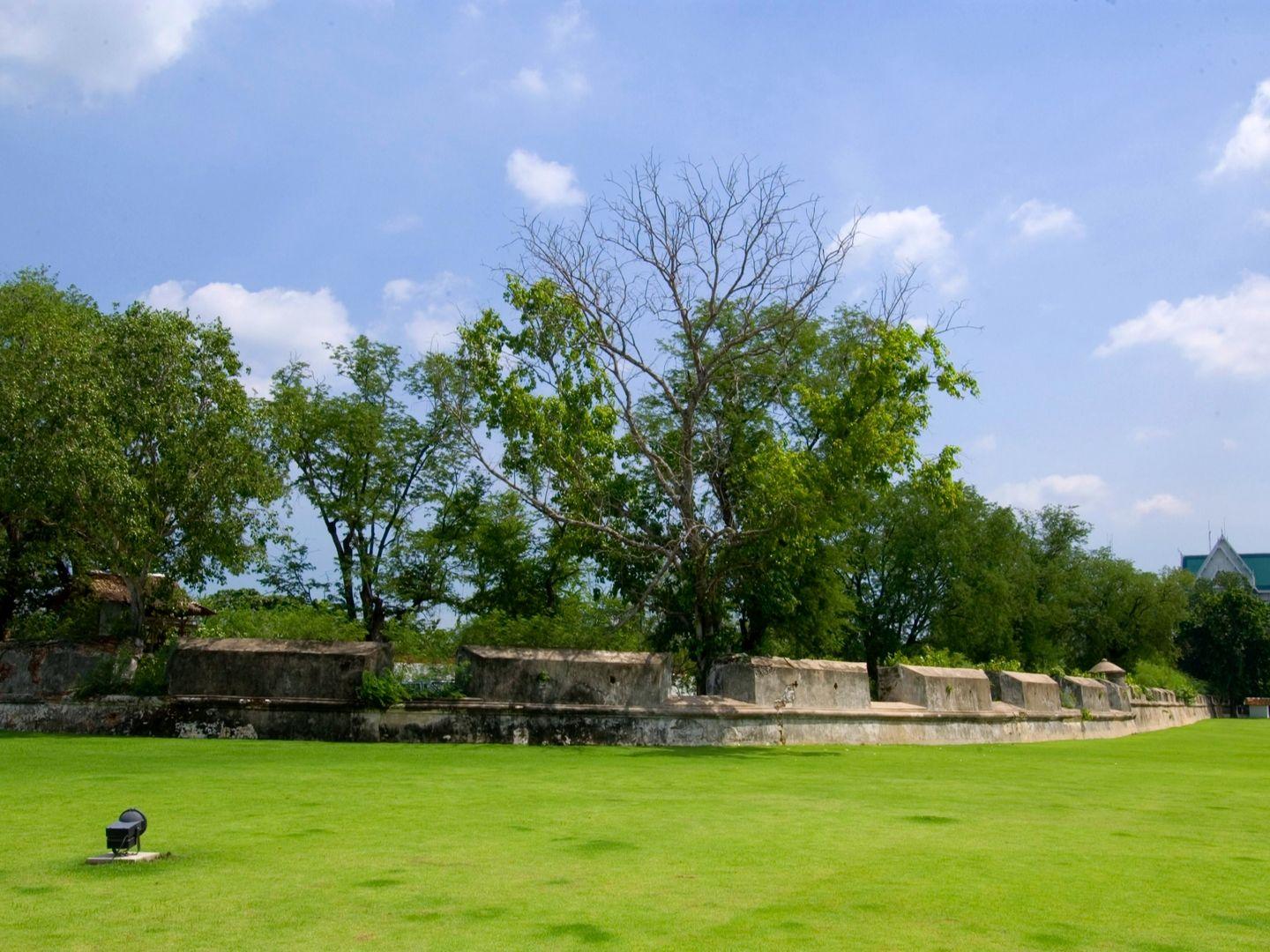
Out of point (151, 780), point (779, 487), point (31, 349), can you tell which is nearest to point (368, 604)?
point (31, 349)

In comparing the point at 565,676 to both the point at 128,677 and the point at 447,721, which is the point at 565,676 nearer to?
the point at 447,721

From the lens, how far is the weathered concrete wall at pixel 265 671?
1312 centimetres

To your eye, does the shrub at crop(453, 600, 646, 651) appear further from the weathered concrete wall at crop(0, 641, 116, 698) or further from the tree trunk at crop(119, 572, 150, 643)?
the weathered concrete wall at crop(0, 641, 116, 698)

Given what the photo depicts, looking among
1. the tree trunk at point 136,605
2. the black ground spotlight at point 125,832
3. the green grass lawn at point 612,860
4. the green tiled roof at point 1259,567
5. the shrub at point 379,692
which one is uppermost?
the green tiled roof at point 1259,567

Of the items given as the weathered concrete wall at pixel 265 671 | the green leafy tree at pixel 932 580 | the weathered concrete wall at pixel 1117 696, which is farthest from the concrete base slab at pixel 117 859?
the green leafy tree at pixel 932 580

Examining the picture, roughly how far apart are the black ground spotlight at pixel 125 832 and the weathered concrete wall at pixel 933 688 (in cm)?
1496

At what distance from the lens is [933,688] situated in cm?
1800

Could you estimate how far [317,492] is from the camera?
3228 centimetres

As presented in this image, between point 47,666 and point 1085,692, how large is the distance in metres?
21.1

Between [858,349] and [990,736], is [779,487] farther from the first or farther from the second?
[990,736]

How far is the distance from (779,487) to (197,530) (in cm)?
970

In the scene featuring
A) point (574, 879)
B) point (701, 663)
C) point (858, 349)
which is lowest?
point (574, 879)

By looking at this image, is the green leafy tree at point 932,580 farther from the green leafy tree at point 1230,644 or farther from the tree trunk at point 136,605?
the green leafy tree at point 1230,644

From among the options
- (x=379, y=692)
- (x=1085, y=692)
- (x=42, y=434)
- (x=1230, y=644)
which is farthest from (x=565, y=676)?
(x=1230, y=644)
